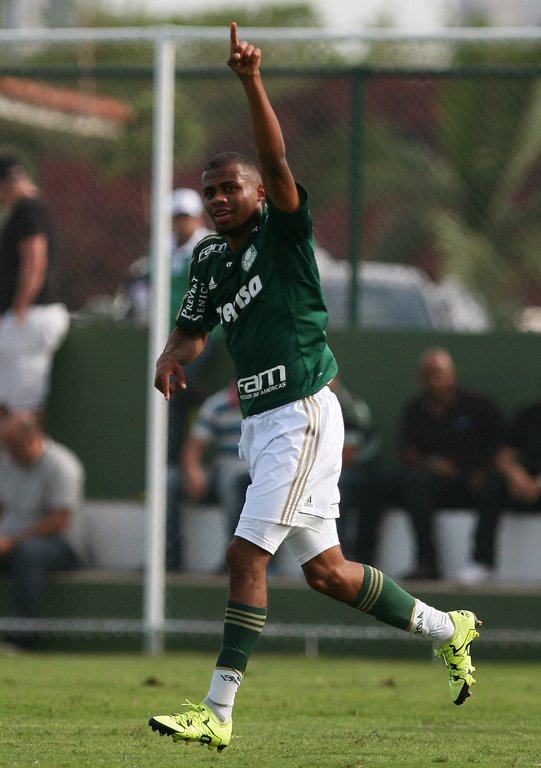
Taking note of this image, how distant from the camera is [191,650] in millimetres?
11547

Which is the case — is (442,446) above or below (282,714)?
above

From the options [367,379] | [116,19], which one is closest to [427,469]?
[367,379]

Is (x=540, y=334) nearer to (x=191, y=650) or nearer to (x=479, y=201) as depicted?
(x=191, y=650)

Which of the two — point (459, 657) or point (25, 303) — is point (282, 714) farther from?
point (25, 303)

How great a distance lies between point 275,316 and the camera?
6.60m

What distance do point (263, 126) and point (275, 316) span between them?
838 millimetres

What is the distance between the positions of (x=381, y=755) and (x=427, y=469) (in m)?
5.18

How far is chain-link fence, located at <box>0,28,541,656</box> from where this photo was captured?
38.1 feet

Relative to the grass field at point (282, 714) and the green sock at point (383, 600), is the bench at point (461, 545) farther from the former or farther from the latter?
the green sock at point (383, 600)

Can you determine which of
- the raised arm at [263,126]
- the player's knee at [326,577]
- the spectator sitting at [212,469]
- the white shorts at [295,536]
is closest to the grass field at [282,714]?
the player's knee at [326,577]

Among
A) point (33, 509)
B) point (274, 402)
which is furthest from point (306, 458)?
point (33, 509)

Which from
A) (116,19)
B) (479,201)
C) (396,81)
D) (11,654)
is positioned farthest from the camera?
(116,19)

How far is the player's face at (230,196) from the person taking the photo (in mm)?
6527

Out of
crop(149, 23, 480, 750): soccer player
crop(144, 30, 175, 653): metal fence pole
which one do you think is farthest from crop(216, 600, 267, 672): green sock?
crop(144, 30, 175, 653): metal fence pole
